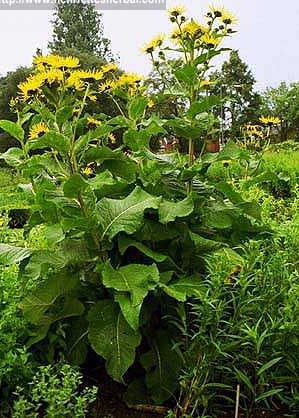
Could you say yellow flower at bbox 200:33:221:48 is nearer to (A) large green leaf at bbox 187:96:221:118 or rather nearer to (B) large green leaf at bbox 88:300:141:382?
(A) large green leaf at bbox 187:96:221:118

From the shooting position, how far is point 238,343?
145cm

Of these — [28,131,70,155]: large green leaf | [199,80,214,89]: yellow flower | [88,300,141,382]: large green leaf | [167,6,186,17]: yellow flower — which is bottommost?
[88,300,141,382]: large green leaf

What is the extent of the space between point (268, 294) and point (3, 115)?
8.85m

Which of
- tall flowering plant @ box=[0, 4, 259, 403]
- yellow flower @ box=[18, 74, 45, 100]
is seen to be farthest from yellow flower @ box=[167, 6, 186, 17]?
yellow flower @ box=[18, 74, 45, 100]

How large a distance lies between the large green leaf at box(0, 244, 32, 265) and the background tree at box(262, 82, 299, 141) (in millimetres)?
9581

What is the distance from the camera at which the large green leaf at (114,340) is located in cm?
155

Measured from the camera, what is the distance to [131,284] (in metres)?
1.51

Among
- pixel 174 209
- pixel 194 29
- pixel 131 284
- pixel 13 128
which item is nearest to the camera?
pixel 131 284

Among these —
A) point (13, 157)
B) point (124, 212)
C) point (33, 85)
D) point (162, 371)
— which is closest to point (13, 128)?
point (13, 157)

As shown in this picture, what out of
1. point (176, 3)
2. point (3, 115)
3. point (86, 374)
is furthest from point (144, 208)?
point (3, 115)

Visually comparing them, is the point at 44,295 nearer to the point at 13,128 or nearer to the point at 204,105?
the point at 13,128

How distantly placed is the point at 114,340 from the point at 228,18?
107 cm

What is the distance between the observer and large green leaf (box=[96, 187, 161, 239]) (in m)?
1.57

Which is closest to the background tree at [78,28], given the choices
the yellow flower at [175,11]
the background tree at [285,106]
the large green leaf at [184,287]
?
the background tree at [285,106]
